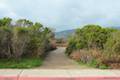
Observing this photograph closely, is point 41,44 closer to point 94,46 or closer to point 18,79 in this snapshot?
point 94,46

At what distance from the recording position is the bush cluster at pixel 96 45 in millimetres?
15695

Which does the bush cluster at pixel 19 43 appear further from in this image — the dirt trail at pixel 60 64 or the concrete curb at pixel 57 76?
the concrete curb at pixel 57 76

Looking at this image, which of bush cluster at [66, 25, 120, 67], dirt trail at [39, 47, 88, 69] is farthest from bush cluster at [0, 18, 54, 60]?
bush cluster at [66, 25, 120, 67]

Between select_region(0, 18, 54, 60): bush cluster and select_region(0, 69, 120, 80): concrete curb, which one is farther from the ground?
select_region(0, 18, 54, 60): bush cluster

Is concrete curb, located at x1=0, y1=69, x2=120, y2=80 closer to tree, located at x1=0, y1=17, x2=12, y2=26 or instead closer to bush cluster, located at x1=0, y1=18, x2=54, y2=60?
bush cluster, located at x1=0, y1=18, x2=54, y2=60

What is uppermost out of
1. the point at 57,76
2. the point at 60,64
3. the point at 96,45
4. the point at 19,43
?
the point at 19,43

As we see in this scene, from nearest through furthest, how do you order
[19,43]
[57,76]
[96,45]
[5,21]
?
[57,76]
[19,43]
[96,45]
[5,21]

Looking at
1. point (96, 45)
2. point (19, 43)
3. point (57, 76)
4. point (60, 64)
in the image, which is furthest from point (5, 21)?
point (57, 76)

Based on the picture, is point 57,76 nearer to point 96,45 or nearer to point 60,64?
point 60,64

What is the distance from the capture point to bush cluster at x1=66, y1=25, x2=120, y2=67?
15.7 m

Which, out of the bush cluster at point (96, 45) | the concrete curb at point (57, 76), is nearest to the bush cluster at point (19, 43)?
the bush cluster at point (96, 45)

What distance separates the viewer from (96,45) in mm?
19547

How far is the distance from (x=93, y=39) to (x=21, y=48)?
5.14 m

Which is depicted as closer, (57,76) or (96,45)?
(57,76)
